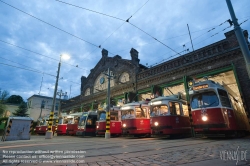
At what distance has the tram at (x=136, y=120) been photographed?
464 inches

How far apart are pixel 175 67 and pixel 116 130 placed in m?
8.68

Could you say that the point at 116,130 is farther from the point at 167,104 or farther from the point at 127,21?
the point at 127,21

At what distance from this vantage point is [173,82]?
15141 millimetres

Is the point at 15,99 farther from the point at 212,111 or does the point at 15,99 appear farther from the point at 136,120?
the point at 212,111

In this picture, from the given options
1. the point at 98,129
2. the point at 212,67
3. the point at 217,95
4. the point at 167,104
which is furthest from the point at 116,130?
the point at 212,67

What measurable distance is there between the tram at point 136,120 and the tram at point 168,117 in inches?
55.5

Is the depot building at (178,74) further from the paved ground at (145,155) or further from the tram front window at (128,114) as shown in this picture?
the paved ground at (145,155)

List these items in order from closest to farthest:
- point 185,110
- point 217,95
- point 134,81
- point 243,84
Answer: point 217,95, point 243,84, point 185,110, point 134,81

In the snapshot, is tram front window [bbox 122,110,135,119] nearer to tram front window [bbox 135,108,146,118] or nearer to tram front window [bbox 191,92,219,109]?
tram front window [bbox 135,108,146,118]

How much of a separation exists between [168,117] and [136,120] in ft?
9.16

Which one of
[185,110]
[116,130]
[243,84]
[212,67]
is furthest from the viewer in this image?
[116,130]

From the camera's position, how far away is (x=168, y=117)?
10133 millimetres

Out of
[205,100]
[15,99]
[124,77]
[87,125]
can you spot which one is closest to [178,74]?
[205,100]

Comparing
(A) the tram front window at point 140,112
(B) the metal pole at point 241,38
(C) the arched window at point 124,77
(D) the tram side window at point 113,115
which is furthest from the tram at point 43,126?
(B) the metal pole at point 241,38
